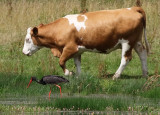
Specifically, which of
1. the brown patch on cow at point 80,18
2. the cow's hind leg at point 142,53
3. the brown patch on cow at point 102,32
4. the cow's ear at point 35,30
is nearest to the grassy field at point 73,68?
the cow's hind leg at point 142,53


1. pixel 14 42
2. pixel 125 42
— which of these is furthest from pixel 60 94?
pixel 14 42

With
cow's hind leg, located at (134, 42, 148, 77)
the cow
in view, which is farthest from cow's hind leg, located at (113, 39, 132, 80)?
cow's hind leg, located at (134, 42, 148, 77)

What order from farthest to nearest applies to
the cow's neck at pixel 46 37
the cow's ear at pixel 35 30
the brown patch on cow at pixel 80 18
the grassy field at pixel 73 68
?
1. the cow's ear at pixel 35 30
2. the cow's neck at pixel 46 37
3. the brown patch on cow at pixel 80 18
4. the grassy field at pixel 73 68

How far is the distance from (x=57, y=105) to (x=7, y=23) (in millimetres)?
10951

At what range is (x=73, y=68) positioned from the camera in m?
15.8

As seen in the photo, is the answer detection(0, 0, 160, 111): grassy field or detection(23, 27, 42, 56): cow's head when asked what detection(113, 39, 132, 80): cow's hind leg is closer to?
detection(0, 0, 160, 111): grassy field

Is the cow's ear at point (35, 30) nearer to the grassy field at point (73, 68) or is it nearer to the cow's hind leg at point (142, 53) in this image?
the grassy field at point (73, 68)

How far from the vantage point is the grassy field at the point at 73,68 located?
35.9ft

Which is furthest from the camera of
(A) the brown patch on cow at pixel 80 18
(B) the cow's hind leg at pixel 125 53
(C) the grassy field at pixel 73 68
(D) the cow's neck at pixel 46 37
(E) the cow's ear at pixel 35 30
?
(E) the cow's ear at pixel 35 30

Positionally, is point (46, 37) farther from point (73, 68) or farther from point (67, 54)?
point (73, 68)

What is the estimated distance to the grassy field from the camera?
10.9 m

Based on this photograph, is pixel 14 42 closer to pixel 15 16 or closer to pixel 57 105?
pixel 15 16

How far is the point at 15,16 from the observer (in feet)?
67.3

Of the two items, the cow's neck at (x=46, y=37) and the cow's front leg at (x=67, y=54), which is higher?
the cow's neck at (x=46, y=37)
